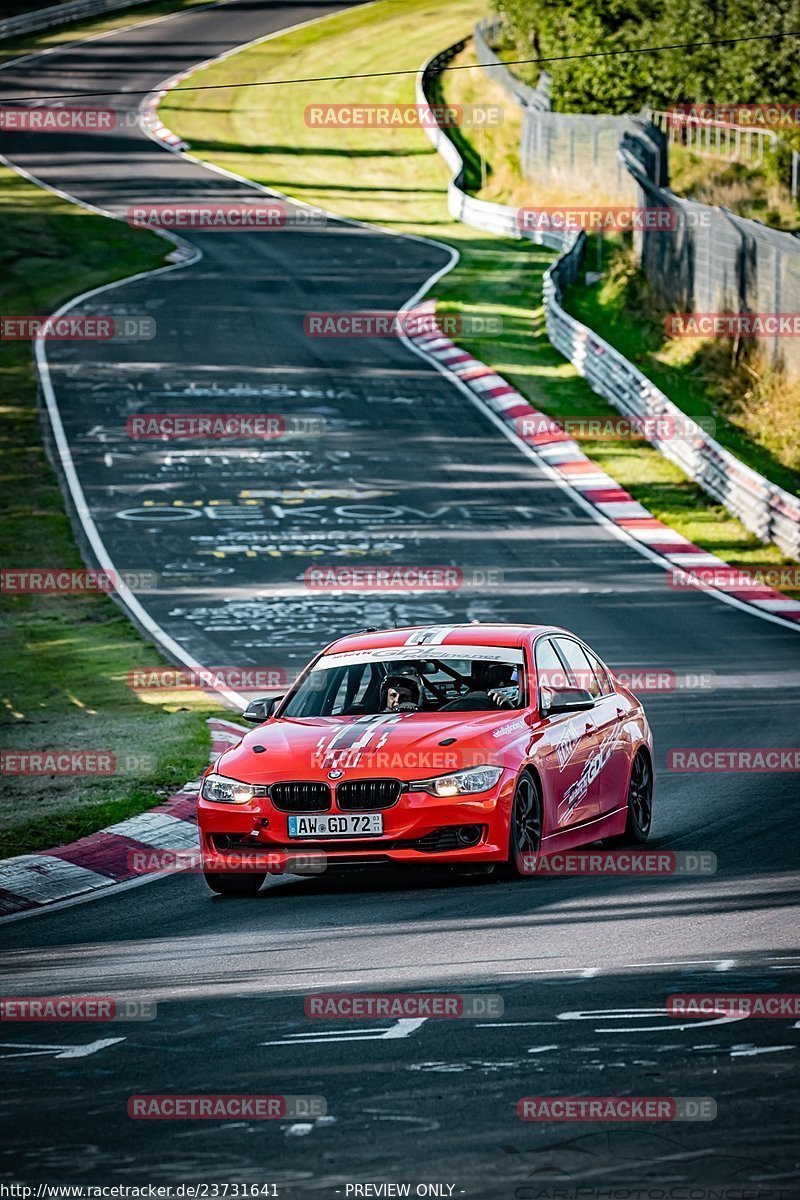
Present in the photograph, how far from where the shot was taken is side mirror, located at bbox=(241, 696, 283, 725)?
11.5 m

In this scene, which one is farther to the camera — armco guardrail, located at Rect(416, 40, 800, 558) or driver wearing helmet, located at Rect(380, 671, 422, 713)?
armco guardrail, located at Rect(416, 40, 800, 558)

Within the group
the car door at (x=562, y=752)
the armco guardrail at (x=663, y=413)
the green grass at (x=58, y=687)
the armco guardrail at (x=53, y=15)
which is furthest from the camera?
the armco guardrail at (x=53, y=15)

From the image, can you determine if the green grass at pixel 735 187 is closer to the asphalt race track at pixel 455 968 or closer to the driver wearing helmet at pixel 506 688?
the asphalt race track at pixel 455 968

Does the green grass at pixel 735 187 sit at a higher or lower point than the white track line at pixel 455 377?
higher

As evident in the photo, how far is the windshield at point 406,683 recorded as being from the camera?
1147 centimetres

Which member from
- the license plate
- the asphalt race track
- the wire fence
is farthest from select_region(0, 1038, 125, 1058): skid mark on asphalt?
the wire fence

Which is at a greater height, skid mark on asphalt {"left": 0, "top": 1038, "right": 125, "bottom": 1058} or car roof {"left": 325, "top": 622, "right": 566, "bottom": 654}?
car roof {"left": 325, "top": 622, "right": 566, "bottom": 654}

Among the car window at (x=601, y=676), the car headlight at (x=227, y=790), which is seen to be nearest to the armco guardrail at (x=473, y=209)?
the car window at (x=601, y=676)

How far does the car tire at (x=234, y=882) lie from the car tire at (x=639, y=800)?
2582 mm

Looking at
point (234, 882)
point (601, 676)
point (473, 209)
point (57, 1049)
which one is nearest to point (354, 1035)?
point (57, 1049)

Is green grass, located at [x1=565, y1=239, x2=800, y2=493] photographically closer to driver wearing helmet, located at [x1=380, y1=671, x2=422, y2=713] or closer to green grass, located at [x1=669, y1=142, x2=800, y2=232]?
green grass, located at [x1=669, y1=142, x2=800, y2=232]

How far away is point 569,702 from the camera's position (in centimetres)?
1116

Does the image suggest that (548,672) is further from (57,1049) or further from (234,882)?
(57,1049)

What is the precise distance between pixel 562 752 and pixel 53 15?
247 ft
